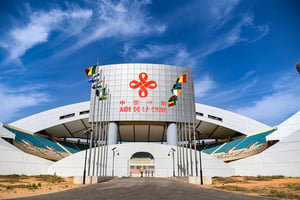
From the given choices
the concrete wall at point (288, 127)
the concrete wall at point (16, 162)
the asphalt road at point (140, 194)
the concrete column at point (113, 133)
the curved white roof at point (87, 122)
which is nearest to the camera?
the asphalt road at point (140, 194)

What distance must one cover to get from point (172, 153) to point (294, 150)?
19.7 meters

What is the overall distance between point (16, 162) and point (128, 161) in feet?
60.6

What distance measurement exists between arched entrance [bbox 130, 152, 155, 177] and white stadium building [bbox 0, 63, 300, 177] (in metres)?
0.15

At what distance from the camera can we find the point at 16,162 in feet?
112

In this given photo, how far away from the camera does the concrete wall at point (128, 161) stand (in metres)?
38.3

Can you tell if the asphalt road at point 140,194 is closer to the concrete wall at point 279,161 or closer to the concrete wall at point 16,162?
the concrete wall at point 279,161

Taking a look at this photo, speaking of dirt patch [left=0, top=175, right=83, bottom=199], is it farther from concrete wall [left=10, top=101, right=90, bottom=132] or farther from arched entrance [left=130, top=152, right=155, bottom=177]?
concrete wall [left=10, top=101, right=90, bottom=132]

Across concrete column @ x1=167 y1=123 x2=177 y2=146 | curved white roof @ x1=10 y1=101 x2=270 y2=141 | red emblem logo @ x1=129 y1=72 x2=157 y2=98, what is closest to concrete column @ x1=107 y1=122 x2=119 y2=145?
curved white roof @ x1=10 y1=101 x2=270 y2=141

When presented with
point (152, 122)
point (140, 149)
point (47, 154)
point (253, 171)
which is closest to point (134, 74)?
point (152, 122)

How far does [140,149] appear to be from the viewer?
41.1 m

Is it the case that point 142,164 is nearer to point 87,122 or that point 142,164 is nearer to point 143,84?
point 143,84

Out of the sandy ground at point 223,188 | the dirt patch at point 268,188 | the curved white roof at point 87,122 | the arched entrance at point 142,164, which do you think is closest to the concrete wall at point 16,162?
the sandy ground at point 223,188

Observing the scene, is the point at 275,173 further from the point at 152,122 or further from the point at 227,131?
the point at 227,131

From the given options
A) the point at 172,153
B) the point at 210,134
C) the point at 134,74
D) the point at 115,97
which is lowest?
the point at 172,153
